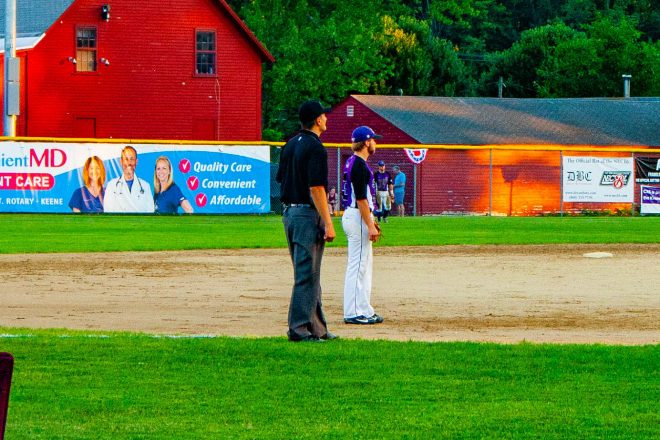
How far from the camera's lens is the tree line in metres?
65.4

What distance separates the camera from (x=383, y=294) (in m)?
17.2

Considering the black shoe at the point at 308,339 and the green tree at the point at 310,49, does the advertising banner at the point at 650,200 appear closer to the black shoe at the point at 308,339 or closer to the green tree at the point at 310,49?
the green tree at the point at 310,49

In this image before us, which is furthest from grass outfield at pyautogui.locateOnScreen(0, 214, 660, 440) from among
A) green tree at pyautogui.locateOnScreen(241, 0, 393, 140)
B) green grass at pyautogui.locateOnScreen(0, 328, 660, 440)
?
green tree at pyautogui.locateOnScreen(241, 0, 393, 140)

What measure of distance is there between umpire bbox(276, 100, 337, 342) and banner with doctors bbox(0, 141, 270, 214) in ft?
97.0

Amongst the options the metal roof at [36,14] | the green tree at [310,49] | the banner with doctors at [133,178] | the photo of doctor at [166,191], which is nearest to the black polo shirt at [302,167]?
the banner with doctors at [133,178]

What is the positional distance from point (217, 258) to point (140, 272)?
362cm

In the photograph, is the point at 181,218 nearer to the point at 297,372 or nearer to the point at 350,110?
the point at 350,110

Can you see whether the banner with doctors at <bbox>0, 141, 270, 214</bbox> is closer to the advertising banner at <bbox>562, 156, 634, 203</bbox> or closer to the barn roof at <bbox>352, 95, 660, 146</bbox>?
the advertising banner at <bbox>562, 156, 634, 203</bbox>

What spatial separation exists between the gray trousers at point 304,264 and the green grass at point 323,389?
0.26 meters

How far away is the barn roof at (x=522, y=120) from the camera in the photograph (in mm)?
55656

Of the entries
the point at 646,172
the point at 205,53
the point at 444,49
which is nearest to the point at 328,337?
the point at 646,172

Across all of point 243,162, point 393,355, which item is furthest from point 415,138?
point 393,355

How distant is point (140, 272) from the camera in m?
20.5

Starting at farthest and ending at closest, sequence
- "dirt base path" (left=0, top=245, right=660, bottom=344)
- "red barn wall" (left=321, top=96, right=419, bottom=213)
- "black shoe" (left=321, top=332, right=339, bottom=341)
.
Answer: "red barn wall" (left=321, top=96, right=419, bottom=213)
"dirt base path" (left=0, top=245, right=660, bottom=344)
"black shoe" (left=321, top=332, right=339, bottom=341)
